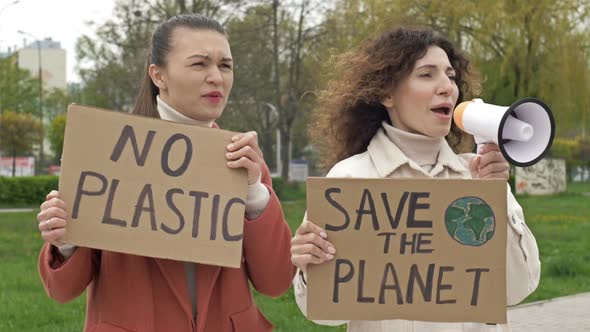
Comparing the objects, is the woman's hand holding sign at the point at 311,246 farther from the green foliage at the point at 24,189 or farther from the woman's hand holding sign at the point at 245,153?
the green foliage at the point at 24,189

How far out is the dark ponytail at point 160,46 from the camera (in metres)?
2.66

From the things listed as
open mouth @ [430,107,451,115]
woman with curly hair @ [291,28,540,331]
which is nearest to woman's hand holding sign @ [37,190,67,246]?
woman with curly hair @ [291,28,540,331]

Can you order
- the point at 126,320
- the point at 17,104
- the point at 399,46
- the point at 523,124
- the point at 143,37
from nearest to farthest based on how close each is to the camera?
the point at 523,124, the point at 126,320, the point at 399,46, the point at 143,37, the point at 17,104

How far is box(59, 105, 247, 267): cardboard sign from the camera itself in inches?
97.4

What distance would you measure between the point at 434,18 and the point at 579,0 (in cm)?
416

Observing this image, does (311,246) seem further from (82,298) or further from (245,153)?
(82,298)

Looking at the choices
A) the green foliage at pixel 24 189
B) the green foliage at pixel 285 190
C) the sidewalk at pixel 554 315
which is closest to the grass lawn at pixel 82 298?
the sidewalk at pixel 554 315

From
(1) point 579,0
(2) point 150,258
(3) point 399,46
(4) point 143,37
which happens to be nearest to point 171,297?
(2) point 150,258

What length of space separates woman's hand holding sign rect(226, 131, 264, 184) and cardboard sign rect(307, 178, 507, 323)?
177 millimetres

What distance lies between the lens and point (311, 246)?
7.96 feet

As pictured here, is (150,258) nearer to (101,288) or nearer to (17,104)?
(101,288)

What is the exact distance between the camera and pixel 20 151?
40594 mm

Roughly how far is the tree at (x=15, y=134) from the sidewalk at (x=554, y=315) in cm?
3132

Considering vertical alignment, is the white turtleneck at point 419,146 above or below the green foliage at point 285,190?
below
